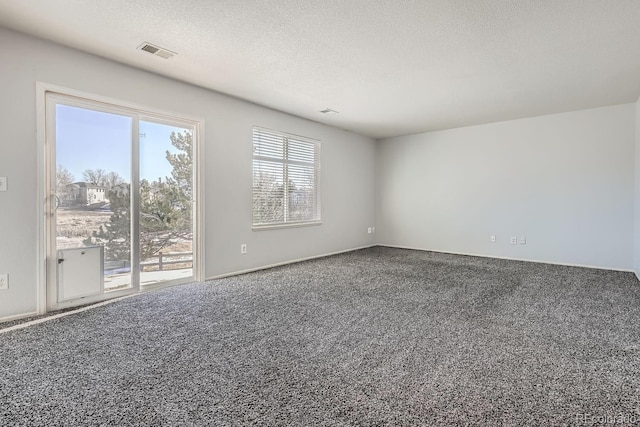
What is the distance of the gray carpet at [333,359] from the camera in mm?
1530

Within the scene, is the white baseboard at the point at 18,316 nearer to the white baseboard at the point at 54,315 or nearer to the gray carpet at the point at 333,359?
the white baseboard at the point at 54,315

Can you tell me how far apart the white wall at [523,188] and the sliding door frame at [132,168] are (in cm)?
428

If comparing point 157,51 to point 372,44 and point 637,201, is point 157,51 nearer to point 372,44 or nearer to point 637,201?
point 372,44

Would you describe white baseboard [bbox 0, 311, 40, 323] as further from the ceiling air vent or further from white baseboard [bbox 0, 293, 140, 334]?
the ceiling air vent

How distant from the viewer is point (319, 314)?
285 centimetres

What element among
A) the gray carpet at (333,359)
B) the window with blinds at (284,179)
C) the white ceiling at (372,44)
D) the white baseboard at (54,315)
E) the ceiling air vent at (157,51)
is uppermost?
the ceiling air vent at (157,51)

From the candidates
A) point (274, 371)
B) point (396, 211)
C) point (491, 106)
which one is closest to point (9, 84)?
point (274, 371)

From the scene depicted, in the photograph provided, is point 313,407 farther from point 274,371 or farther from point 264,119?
point 264,119

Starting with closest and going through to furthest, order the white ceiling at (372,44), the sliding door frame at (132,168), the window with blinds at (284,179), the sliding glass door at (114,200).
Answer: the white ceiling at (372,44), the sliding door frame at (132,168), the sliding glass door at (114,200), the window with blinds at (284,179)

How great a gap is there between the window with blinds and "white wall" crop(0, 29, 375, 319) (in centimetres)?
15

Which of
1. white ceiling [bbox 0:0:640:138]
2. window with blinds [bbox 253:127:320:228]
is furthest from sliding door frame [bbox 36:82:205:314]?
window with blinds [bbox 253:127:320:228]

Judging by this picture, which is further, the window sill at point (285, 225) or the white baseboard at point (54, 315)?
the window sill at point (285, 225)

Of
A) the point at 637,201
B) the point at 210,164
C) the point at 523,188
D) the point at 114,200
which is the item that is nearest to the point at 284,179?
the point at 210,164

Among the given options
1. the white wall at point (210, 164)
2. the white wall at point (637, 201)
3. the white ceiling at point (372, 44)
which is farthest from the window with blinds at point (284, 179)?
the white wall at point (637, 201)
